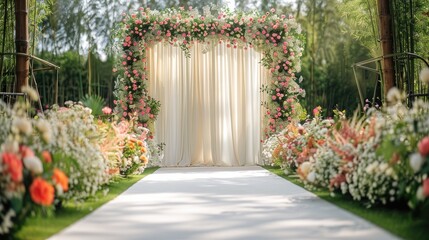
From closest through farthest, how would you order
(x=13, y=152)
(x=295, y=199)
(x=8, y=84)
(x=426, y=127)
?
(x=13, y=152) → (x=426, y=127) → (x=295, y=199) → (x=8, y=84)

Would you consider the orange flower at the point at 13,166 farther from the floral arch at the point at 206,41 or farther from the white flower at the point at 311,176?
the floral arch at the point at 206,41

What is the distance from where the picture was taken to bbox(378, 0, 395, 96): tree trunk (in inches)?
242

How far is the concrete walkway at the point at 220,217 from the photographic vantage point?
3170mm

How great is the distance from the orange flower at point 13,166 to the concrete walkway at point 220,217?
0.45 meters

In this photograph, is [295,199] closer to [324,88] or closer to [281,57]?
[281,57]

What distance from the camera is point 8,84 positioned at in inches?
287

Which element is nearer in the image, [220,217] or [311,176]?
[220,217]

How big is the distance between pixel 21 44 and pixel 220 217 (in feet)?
11.0

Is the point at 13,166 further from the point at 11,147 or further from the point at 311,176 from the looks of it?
the point at 311,176

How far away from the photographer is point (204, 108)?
1041 centimetres

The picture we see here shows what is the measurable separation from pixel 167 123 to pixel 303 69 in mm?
3367

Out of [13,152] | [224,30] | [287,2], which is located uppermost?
[287,2]

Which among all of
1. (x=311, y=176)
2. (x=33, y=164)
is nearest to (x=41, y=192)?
(x=33, y=164)

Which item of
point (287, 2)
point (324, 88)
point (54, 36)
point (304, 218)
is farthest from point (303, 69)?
point (304, 218)
